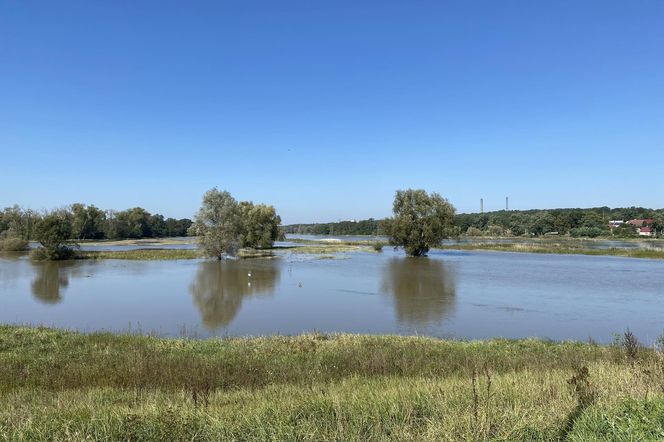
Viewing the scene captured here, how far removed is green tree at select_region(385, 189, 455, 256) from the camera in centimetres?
5556

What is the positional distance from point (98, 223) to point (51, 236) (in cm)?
6970

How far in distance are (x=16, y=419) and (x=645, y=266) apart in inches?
1965

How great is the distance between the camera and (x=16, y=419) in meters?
4.62

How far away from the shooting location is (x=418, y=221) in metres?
56.2

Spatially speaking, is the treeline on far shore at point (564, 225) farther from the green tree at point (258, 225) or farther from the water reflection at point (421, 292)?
the water reflection at point (421, 292)

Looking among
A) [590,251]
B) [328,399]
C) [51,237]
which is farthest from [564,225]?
[328,399]

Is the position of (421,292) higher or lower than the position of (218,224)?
lower

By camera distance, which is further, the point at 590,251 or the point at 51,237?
the point at 590,251

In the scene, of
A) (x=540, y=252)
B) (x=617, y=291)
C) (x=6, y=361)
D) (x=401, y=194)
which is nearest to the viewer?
(x=6, y=361)

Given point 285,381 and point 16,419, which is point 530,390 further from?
point 16,419

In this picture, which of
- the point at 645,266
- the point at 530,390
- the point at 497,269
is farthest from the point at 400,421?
the point at 645,266

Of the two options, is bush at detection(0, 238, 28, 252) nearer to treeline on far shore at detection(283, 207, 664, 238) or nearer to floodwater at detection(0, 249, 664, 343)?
floodwater at detection(0, 249, 664, 343)

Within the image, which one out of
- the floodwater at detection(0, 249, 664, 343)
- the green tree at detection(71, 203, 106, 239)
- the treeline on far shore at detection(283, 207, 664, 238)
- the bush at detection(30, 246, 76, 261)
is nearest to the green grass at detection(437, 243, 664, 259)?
the floodwater at detection(0, 249, 664, 343)

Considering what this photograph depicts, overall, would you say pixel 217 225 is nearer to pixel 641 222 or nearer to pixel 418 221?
pixel 418 221
